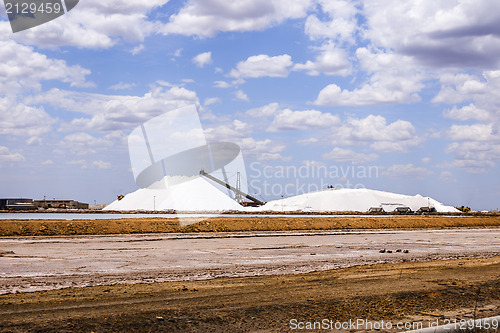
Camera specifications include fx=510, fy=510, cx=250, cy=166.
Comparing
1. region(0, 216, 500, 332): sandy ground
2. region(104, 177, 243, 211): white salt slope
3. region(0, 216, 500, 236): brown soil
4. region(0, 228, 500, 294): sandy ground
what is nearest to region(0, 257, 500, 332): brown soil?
region(0, 216, 500, 332): sandy ground

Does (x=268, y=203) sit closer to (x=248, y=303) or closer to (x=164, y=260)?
(x=164, y=260)

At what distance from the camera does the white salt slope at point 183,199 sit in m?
106

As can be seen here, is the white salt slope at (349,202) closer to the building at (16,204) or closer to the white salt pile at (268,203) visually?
the white salt pile at (268,203)

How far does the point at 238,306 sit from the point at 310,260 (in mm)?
10283

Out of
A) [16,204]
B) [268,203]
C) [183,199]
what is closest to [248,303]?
[183,199]

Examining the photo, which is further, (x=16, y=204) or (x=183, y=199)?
(x=16, y=204)

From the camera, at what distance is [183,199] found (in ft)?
358

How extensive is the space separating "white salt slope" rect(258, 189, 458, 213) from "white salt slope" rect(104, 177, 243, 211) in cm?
1156

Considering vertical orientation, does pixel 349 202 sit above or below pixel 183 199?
below

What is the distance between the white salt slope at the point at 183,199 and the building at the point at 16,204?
2341 centimetres

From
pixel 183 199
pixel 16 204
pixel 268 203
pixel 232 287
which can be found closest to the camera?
pixel 232 287

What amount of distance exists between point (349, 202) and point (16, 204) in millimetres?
86176

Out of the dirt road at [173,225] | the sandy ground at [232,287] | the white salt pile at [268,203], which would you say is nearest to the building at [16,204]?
the white salt pile at [268,203]

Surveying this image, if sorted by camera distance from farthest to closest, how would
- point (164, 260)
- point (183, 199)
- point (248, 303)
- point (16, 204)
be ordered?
point (16, 204), point (183, 199), point (164, 260), point (248, 303)
